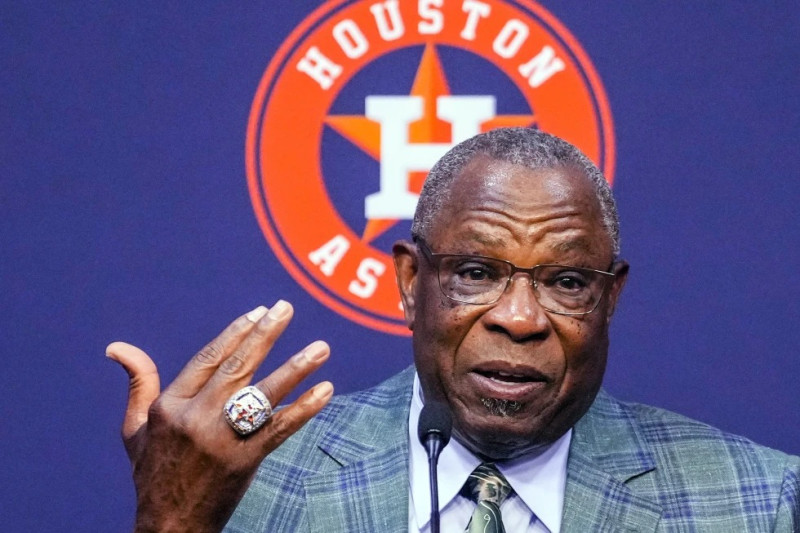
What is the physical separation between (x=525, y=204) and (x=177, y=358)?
771mm

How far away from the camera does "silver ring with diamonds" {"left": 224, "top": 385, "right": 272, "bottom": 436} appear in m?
1.17

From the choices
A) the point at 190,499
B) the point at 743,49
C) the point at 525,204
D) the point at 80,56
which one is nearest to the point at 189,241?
the point at 80,56

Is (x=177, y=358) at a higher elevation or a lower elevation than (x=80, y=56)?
lower

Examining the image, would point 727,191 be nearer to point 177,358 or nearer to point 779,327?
point 779,327

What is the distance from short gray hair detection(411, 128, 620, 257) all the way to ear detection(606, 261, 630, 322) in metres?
0.03

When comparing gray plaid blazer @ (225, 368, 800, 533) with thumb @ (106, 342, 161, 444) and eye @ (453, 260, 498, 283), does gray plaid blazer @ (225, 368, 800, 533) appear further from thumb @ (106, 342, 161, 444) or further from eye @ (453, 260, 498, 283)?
thumb @ (106, 342, 161, 444)

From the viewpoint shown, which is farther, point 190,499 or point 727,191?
point 727,191

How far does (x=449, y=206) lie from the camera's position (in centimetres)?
167

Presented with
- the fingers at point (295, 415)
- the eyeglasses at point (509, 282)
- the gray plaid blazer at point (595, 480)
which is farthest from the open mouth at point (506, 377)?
the fingers at point (295, 415)

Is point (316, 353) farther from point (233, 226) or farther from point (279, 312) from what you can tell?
point (233, 226)

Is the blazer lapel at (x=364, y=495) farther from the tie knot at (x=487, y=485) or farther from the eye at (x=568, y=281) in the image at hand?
the eye at (x=568, y=281)

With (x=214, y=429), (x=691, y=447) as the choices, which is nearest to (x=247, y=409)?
(x=214, y=429)

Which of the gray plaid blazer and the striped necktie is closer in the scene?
the striped necktie

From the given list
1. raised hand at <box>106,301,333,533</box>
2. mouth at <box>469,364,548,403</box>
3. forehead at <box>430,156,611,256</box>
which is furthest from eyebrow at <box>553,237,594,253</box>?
raised hand at <box>106,301,333,533</box>
